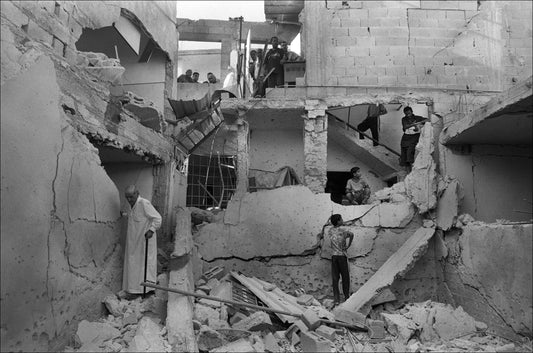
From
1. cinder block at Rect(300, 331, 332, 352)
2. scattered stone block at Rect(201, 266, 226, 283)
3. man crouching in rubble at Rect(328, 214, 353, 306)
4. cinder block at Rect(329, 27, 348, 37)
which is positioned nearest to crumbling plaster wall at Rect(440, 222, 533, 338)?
man crouching in rubble at Rect(328, 214, 353, 306)

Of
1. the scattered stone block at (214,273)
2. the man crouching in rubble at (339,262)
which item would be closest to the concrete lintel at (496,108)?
the man crouching in rubble at (339,262)

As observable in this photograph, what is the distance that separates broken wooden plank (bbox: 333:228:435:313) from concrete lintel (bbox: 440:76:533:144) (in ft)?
5.75

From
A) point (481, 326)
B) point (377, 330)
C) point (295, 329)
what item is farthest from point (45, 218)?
point (481, 326)

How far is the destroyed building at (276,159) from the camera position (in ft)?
12.6

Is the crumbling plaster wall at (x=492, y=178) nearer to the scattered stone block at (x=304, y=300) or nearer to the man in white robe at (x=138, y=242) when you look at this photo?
the scattered stone block at (x=304, y=300)

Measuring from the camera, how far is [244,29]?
1361cm

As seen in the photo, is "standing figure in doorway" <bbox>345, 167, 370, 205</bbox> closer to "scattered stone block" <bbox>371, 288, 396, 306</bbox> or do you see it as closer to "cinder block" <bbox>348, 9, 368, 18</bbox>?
"scattered stone block" <bbox>371, 288, 396, 306</bbox>

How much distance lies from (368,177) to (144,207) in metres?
6.48

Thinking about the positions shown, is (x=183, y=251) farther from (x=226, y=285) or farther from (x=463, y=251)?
(x=463, y=251)

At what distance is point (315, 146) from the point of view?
8828mm

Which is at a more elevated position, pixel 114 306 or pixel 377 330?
pixel 114 306

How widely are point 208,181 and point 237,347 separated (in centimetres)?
695

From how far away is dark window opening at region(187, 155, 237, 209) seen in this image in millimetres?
10766

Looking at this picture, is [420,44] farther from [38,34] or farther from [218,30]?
[38,34]
